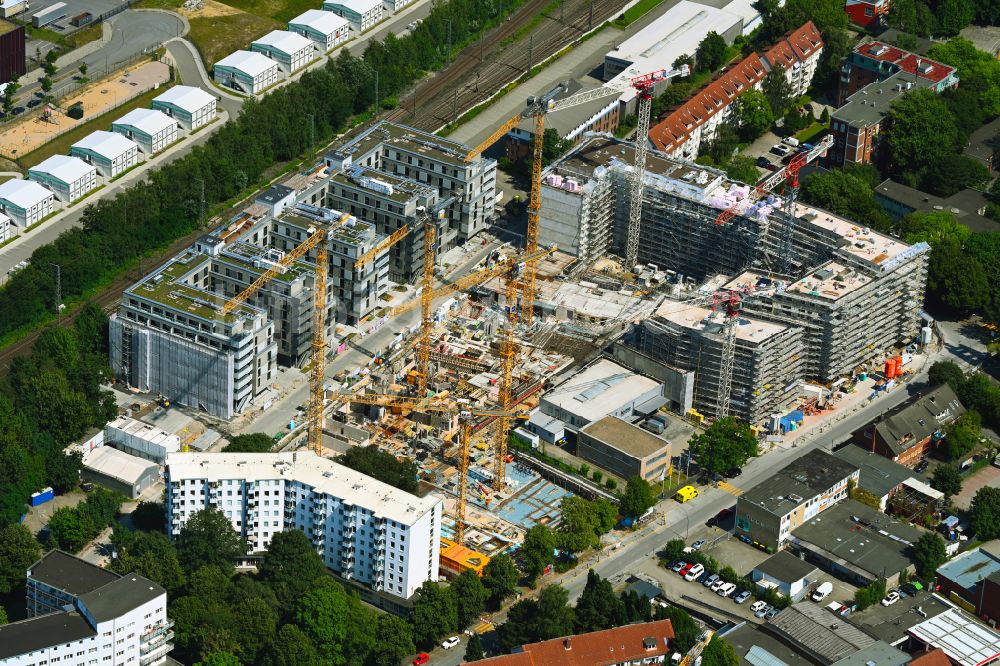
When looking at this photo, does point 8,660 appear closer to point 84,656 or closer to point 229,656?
Result: point 84,656

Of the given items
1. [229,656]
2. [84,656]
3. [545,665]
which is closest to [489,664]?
[545,665]

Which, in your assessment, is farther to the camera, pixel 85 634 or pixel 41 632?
pixel 85 634

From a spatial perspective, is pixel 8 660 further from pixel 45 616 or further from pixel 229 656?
pixel 229 656

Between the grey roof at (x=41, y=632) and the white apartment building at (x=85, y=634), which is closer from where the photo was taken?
the grey roof at (x=41, y=632)

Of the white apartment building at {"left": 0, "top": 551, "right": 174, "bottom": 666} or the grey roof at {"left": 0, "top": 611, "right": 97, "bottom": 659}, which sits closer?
the grey roof at {"left": 0, "top": 611, "right": 97, "bottom": 659}

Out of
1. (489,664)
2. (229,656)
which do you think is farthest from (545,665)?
(229,656)
